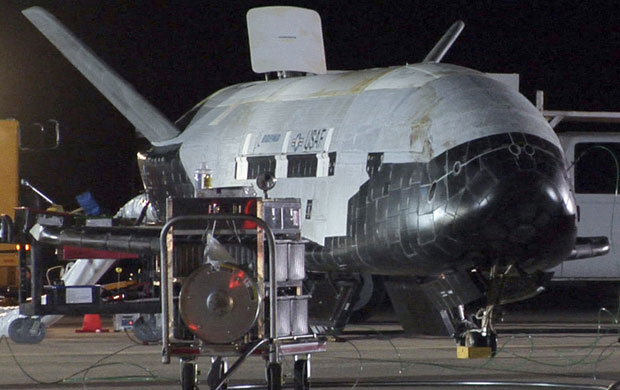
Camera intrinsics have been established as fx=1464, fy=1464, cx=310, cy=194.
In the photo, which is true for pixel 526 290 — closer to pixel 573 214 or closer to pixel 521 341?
pixel 573 214

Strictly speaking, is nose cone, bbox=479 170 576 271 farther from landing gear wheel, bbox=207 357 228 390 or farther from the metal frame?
the metal frame

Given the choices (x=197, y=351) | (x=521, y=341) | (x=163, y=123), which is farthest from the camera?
(x=163, y=123)

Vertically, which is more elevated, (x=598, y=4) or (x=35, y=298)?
(x=598, y=4)

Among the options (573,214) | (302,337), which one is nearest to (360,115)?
(573,214)

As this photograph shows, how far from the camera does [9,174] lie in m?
28.2

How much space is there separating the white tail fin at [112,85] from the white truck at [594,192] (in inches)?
276

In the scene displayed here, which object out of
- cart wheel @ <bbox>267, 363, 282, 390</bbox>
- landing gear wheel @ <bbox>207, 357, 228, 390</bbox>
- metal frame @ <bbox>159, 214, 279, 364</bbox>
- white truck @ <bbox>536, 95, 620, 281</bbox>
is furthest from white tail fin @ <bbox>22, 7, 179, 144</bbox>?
metal frame @ <bbox>159, 214, 279, 364</bbox>

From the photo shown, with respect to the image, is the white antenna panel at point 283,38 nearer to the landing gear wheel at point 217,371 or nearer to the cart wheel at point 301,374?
the landing gear wheel at point 217,371

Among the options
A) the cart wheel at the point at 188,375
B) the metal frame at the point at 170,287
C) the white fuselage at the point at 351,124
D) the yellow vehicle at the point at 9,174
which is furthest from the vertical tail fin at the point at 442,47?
the metal frame at the point at 170,287

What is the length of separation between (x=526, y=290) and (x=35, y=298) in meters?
5.09

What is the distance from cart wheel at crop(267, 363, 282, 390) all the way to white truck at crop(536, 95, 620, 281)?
46.6 feet

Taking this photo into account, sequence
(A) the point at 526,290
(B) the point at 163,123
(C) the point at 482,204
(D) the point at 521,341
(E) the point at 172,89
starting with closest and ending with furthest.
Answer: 1. (C) the point at 482,204
2. (A) the point at 526,290
3. (D) the point at 521,341
4. (B) the point at 163,123
5. (E) the point at 172,89

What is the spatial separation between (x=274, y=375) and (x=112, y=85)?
34.7 feet

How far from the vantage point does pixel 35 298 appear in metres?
15.3
